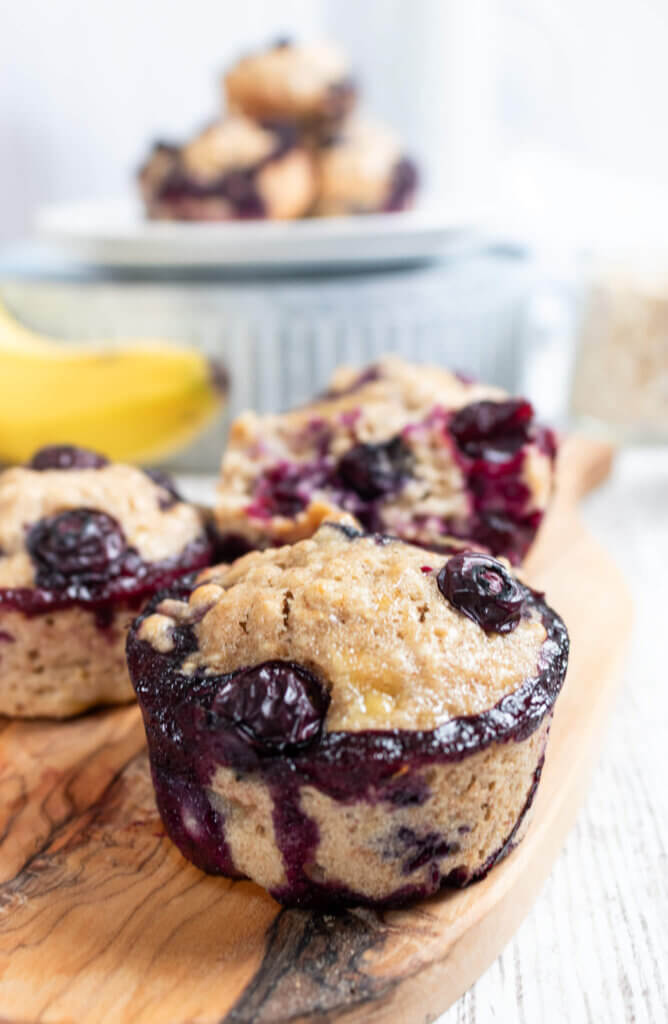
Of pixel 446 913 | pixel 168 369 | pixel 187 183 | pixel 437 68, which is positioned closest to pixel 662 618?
pixel 446 913

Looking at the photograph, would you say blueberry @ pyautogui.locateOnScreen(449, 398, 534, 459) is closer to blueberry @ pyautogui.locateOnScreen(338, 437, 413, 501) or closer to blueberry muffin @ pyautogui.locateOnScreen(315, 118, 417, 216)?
blueberry @ pyautogui.locateOnScreen(338, 437, 413, 501)

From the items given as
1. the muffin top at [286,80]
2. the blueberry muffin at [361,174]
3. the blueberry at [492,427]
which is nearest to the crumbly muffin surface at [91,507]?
the blueberry at [492,427]

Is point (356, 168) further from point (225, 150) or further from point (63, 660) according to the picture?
point (63, 660)

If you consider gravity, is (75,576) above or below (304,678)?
below

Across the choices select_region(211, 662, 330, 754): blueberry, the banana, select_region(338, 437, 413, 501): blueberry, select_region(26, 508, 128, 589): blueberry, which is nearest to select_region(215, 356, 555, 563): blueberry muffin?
select_region(338, 437, 413, 501): blueberry

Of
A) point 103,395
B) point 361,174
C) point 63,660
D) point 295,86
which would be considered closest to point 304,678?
point 63,660

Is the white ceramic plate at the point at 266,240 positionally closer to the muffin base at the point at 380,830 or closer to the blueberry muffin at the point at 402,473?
the blueberry muffin at the point at 402,473
